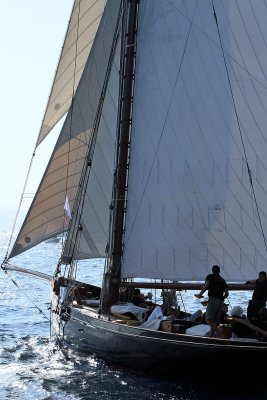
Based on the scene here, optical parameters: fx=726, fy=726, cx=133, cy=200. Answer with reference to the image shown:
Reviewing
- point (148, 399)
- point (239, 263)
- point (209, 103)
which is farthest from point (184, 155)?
point (148, 399)

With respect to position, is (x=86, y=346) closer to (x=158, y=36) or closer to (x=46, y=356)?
(x=46, y=356)

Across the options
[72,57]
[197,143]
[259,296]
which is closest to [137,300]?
[197,143]

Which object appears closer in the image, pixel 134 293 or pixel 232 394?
pixel 232 394

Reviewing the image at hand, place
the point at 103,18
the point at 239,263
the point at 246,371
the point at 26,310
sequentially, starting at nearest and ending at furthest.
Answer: the point at 246,371 < the point at 239,263 < the point at 103,18 < the point at 26,310

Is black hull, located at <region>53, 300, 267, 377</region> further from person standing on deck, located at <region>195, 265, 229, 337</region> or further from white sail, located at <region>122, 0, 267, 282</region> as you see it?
white sail, located at <region>122, 0, 267, 282</region>

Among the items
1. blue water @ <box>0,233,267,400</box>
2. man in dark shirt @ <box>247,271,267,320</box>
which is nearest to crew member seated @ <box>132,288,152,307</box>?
blue water @ <box>0,233,267,400</box>

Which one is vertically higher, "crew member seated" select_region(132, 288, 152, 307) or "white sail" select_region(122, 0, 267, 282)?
"white sail" select_region(122, 0, 267, 282)

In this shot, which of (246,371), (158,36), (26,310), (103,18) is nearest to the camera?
(246,371)

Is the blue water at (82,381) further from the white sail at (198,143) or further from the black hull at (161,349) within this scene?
the white sail at (198,143)

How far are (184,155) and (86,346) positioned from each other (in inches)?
220

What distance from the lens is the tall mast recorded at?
62.9 feet

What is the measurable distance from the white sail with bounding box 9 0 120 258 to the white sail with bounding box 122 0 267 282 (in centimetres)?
181

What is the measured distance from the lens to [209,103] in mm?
18594

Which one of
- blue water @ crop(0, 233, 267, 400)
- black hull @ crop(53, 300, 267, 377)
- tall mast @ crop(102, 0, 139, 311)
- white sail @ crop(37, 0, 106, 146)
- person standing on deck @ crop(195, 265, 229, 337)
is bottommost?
blue water @ crop(0, 233, 267, 400)
